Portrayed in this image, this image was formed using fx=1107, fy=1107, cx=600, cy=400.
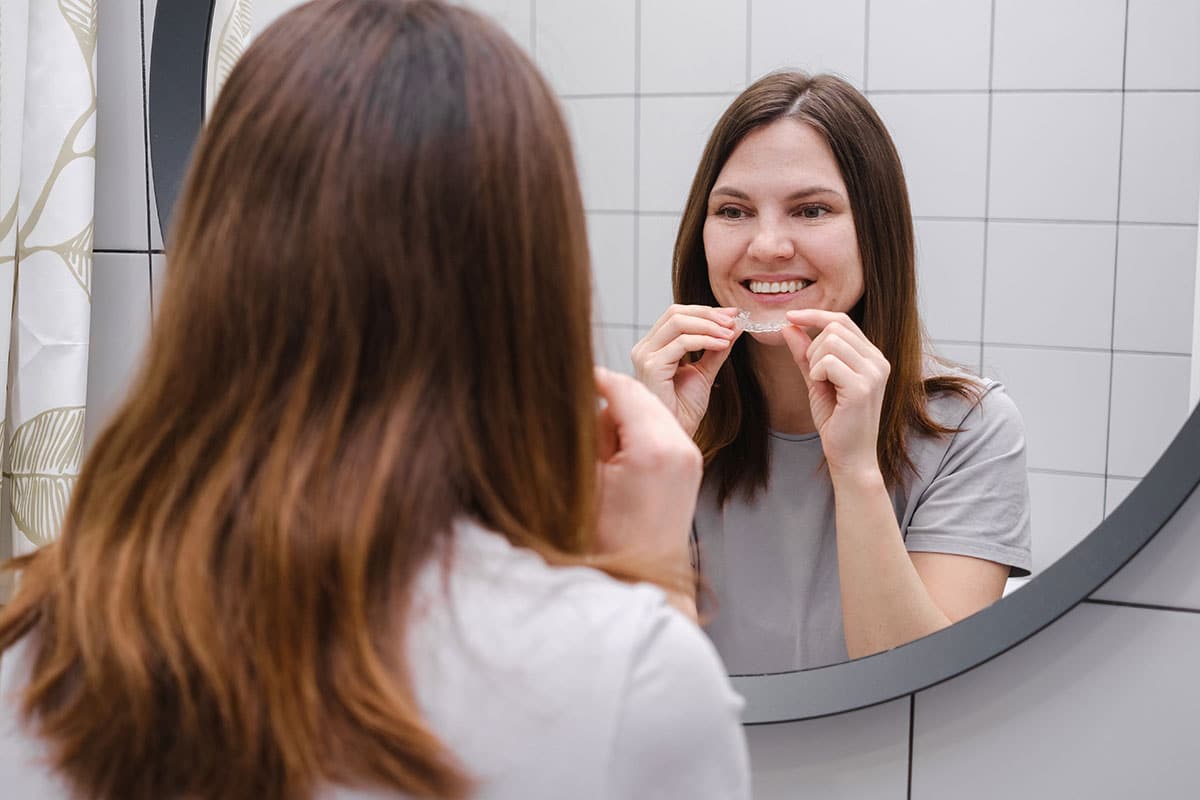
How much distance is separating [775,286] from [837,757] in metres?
0.35

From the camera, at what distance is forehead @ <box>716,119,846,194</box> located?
81cm

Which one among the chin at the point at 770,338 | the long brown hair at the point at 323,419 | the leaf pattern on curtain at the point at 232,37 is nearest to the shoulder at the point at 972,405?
the chin at the point at 770,338

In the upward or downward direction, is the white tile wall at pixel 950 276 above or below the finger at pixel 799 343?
above

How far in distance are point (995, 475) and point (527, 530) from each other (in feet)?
1.55

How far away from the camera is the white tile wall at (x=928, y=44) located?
768 millimetres

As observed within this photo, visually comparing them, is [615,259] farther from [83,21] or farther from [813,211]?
[83,21]

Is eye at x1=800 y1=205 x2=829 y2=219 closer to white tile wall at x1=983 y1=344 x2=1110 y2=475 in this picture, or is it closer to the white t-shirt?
white tile wall at x1=983 y1=344 x2=1110 y2=475

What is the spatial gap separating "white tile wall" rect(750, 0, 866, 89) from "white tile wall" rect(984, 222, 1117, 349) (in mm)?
159

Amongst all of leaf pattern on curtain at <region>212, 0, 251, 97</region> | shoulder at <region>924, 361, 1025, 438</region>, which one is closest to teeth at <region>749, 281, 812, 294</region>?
shoulder at <region>924, 361, 1025, 438</region>

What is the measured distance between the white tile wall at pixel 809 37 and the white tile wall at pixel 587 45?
10cm

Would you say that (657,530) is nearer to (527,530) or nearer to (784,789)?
(527,530)

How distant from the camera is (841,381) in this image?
0.82m

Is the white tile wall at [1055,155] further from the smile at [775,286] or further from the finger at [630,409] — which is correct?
the finger at [630,409]

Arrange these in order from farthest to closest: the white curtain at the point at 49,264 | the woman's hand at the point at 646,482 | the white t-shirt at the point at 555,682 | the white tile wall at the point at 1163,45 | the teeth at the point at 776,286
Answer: the white curtain at the point at 49,264 < the teeth at the point at 776,286 < the white tile wall at the point at 1163,45 < the woman's hand at the point at 646,482 < the white t-shirt at the point at 555,682
